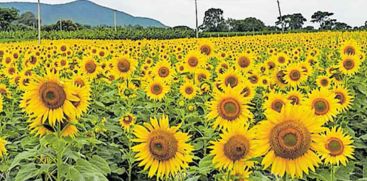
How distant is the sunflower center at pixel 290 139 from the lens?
1.97 m

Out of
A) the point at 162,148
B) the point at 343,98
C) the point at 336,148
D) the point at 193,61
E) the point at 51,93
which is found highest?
the point at 193,61

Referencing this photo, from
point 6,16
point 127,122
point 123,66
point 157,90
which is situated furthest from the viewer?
point 6,16

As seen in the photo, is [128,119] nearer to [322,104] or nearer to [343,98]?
[322,104]

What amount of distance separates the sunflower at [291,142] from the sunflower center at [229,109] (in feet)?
3.03

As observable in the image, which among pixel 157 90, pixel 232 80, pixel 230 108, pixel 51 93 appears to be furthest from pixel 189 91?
pixel 51 93

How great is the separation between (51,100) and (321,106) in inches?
69.5

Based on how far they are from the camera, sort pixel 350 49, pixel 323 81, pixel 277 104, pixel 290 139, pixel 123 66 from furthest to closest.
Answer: pixel 350 49 → pixel 123 66 → pixel 323 81 → pixel 277 104 → pixel 290 139

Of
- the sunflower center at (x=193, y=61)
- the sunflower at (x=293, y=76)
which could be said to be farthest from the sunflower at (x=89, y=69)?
the sunflower at (x=293, y=76)

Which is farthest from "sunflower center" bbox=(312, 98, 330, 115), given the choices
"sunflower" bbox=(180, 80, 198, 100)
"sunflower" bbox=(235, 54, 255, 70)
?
"sunflower" bbox=(235, 54, 255, 70)

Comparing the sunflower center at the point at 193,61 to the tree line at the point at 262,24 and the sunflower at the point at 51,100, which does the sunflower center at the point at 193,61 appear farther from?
the tree line at the point at 262,24

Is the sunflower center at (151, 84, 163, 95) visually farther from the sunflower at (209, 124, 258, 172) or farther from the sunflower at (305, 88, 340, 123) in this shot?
the sunflower at (209, 124, 258, 172)

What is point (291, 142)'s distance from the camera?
6.48 ft

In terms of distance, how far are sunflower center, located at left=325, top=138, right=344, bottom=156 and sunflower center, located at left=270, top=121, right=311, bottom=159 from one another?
1124mm

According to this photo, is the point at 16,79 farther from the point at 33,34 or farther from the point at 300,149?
the point at 33,34
